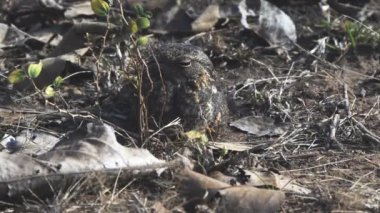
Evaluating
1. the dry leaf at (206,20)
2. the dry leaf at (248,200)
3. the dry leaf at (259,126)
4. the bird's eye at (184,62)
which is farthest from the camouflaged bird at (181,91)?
the dry leaf at (206,20)

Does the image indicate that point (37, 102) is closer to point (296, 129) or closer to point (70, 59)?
point (70, 59)

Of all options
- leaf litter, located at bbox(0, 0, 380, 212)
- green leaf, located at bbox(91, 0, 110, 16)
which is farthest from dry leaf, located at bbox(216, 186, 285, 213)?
green leaf, located at bbox(91, 0, 110, 16)

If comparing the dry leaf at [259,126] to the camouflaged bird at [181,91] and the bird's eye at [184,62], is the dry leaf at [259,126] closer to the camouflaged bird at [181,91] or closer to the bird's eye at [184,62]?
the camouflaged bird at [181,91]

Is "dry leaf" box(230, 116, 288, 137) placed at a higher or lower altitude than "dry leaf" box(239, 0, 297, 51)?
lower

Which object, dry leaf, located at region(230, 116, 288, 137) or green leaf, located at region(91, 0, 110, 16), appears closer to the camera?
green leaf, located at region(91, 0, 110, 16)

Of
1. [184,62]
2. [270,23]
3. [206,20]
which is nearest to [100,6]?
[184,62]

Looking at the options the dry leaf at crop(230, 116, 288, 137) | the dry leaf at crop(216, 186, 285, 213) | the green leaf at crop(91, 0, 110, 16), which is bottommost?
the dry leaf at crop(230, 116, 288, 137)

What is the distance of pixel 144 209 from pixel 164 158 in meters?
0.42

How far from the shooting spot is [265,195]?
244 cm

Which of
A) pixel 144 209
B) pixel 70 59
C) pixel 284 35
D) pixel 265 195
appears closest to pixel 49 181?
pixel 144 209

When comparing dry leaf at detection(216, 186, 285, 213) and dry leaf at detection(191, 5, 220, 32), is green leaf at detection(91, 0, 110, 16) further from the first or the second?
dry leaf at detection(191, 5, 220, 32)

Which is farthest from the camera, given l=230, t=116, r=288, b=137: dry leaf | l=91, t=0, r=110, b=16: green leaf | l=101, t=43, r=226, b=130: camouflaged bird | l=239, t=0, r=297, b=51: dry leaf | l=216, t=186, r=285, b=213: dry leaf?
l=239, t=0, r=297, b=51: dry leaf

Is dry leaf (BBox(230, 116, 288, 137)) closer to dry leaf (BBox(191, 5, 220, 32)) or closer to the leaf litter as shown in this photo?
the leaf litter

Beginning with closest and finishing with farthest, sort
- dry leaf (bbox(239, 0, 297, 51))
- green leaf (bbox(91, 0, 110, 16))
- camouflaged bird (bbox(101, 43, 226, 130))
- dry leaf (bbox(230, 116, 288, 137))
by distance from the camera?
green leaf (bbox(91, 0, 110, 16)), camouflaged bird (bbox(101, 43, 226, 130)), dry leaf (bbox(230, 116, 288, 137)), dry leaf (bbox(239, 0, 297, 51))
